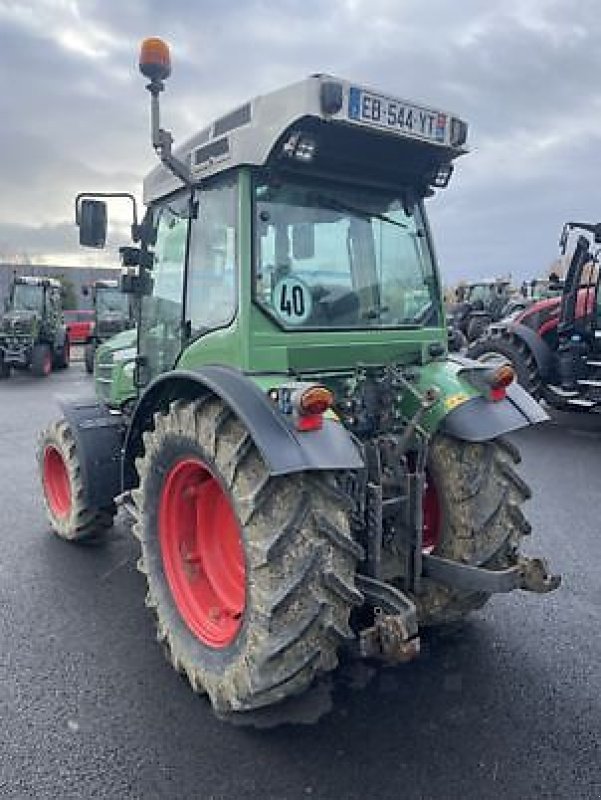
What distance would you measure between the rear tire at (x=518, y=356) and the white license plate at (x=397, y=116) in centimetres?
618

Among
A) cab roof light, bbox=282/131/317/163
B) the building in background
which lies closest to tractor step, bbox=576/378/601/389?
cab roof light, bbox=282/131/317/163

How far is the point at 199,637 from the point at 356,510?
2.85ft

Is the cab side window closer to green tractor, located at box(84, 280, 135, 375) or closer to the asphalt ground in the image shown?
the asphalt ground

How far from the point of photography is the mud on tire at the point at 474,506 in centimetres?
288

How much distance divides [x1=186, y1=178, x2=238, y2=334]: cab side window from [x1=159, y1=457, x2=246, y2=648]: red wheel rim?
735 mm

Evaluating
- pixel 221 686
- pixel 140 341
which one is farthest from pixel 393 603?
pixel 140 341

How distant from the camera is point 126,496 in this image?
12.0 feet

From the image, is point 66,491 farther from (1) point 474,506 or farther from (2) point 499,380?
(2) point 499,380

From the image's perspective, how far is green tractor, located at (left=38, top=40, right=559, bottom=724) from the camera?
2.38 m

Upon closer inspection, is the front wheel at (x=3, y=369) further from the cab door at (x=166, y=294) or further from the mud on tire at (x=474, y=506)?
the mud on tire at (x=474, y=506)

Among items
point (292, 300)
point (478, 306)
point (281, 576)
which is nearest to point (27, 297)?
point (478, 306)

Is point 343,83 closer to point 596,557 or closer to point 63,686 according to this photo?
point 63,686

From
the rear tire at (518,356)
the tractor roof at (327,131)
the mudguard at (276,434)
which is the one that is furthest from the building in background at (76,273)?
the mudguard at (276,434)

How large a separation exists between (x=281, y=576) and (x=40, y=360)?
14655mm
